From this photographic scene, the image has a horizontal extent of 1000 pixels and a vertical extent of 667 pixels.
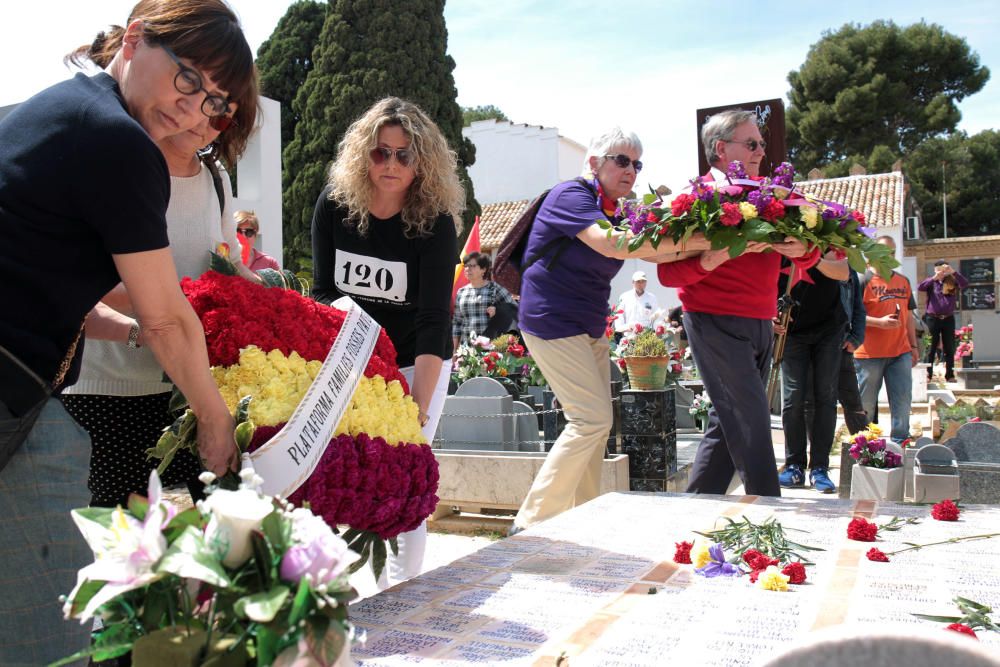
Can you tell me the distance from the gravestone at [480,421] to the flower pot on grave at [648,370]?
1.03 m

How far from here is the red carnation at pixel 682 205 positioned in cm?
372

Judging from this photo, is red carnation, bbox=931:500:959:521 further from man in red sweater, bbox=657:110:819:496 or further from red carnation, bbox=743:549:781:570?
red carnation, bbox=743:549:781:570

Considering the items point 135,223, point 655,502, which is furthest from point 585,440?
point 135,223

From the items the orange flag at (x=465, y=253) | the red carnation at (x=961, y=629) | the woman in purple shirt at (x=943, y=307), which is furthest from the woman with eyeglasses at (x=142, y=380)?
the woman in purple shirt at (x=943, y=307)

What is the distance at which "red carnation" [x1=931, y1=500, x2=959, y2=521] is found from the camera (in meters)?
3.10

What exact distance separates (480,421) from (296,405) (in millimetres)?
4252

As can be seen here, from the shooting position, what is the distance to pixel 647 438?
5.65 m

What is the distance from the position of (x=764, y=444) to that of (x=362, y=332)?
222cm

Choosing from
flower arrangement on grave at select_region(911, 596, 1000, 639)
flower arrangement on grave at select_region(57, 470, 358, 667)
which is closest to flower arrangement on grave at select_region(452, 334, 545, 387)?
flower arrangement on grave at select_region(911, 596, 1000, 639)

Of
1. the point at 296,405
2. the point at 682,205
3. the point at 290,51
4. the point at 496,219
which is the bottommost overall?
the point at 296,405

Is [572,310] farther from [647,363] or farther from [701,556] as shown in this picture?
[647,363]

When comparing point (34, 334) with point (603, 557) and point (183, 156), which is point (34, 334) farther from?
point (603, 557)

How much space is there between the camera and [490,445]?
619cm

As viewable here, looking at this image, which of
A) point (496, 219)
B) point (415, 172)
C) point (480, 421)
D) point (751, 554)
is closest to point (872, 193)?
point (496, 219)
